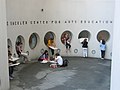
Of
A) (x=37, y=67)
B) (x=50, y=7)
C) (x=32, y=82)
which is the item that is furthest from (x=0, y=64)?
(x=50, y=7)

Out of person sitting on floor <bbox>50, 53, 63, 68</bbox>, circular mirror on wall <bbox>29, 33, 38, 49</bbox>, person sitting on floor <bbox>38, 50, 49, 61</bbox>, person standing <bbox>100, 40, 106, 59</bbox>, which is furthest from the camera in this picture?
circular mirror on wall <bbox>29, 33, 38, 49</bbox>

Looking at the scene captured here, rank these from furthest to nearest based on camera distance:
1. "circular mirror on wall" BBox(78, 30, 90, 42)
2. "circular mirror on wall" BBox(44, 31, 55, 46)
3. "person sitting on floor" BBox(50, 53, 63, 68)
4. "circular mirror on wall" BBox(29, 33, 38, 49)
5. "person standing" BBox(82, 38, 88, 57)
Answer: "circular mirror on wall" BBox(78, 30, 90, 42) < "circular mirror on wall" BBox(44, 31, 55, 46) < "person standing" BBox(82, 38, 88, 57) < "circular mirror on wall" BBox(29, 33, 38, 49) < "person sitting on floor" BBox(50, 53, 63, 68)

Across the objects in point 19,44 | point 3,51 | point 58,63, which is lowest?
point 58,63

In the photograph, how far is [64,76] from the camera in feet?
38.3

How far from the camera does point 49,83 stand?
1043cm

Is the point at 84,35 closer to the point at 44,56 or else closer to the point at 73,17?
the point at 73,17

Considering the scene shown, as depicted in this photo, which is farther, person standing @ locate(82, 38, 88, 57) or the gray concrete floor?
person standing @ locate(82, 38, 88, 57)

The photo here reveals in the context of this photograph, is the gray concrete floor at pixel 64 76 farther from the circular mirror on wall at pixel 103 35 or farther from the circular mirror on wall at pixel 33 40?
the circular mirror on wall at pixel 103 35

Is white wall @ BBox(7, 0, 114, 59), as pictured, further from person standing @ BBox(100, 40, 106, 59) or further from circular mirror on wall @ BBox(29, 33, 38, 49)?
person standing @ BBox(100, 40, 106, 59)

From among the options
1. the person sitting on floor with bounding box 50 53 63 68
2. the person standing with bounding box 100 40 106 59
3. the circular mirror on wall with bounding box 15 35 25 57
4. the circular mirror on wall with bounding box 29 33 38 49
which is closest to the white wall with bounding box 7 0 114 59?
the circular mirror on wall with bounding box 29 33 38 49

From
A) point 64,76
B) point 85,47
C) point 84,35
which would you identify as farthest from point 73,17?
point 64,76

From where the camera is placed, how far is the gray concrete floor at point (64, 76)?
1002 centimetres

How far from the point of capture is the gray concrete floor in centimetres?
1002

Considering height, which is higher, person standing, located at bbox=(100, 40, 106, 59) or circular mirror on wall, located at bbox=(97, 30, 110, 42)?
circular mirror on wall, located at bbox=(97, 30, 110, 42)
